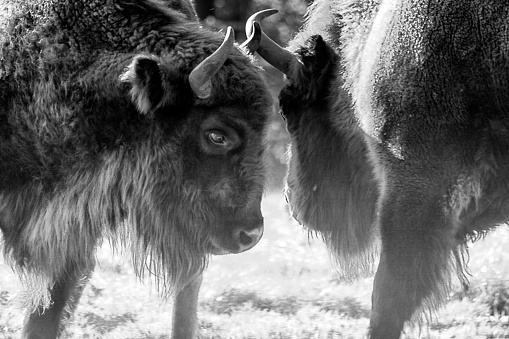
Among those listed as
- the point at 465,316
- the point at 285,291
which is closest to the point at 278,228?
the point at 285,291

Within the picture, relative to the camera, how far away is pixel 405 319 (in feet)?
16.6

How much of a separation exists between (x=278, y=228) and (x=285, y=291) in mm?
2508

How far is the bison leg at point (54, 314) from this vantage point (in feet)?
17.5

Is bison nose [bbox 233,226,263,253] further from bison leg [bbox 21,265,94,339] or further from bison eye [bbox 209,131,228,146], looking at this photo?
bison leg [bbox 21,265,94,339]

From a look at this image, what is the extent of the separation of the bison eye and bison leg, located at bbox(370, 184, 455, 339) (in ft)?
3.15

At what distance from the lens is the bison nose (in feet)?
→ 15.7

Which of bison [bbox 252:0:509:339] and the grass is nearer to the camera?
bison [bbox 252:0:509:339]

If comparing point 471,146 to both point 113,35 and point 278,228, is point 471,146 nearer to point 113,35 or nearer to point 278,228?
point 113,35

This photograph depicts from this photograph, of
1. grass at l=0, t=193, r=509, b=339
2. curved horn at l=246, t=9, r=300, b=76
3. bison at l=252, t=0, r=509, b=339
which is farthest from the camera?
grass at l=0, t=193, r=509, b=339

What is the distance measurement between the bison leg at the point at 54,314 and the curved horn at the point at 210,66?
146 centimetres

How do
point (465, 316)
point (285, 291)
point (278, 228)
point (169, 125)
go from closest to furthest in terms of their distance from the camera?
point (169, 125) < point (465, 316) < point (285, 291) < point (278, 228)

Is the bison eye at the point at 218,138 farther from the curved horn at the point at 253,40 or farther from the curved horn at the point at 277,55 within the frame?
the curved horn at the point at 277,55

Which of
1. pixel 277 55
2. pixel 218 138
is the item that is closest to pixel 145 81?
pixel 218 138

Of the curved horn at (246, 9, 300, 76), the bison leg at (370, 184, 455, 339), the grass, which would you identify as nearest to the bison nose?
the bison leg at (370, 184, 455, 339)
